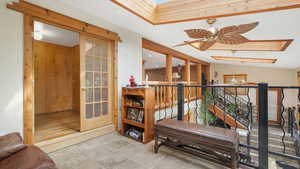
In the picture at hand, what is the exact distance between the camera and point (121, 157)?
200 centimetres

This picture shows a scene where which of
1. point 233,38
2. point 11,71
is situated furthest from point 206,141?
point 11,71

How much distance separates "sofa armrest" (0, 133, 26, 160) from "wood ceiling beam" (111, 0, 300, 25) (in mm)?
2281

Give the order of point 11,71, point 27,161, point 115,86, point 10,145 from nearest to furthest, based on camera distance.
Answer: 1. point 27,161
2. point 10,145
3. point 11,71
4. point 115,86

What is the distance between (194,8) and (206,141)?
2.29 meters

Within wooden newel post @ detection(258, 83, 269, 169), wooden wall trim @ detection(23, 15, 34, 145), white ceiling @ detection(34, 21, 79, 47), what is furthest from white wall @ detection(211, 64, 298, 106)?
wooden wall trim @ detection(23, 15, 34, 145)

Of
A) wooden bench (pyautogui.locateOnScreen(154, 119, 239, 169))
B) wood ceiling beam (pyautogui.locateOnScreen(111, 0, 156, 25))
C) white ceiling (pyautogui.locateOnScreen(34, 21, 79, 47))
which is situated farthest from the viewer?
white ceiling (pyautogui.locateOnScreen(34, 21, 79, 47))

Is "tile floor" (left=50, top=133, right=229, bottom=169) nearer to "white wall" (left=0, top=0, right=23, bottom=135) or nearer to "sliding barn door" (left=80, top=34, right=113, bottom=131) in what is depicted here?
"sliding barn door" (left=80, top=34, right=113, bottom=131)

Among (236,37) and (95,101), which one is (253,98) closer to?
(236,37)

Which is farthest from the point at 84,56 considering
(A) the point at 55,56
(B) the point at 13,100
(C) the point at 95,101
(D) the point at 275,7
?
(D) the point at 275,7

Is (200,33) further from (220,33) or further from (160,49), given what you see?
(160,49)

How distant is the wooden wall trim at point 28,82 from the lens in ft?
6.32

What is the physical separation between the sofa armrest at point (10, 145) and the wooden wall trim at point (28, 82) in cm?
50

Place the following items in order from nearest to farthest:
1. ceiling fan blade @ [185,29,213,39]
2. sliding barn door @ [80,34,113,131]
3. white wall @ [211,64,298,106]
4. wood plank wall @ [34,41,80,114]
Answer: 1. ceiling fan blade @ [185,29,213,39]
2. sliding barn door @ [80,34,113,131]
3. wood plank wall @ [34,41,80,114]
4. white wall @ [211,64,298,106]

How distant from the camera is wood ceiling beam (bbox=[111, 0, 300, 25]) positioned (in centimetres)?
191
